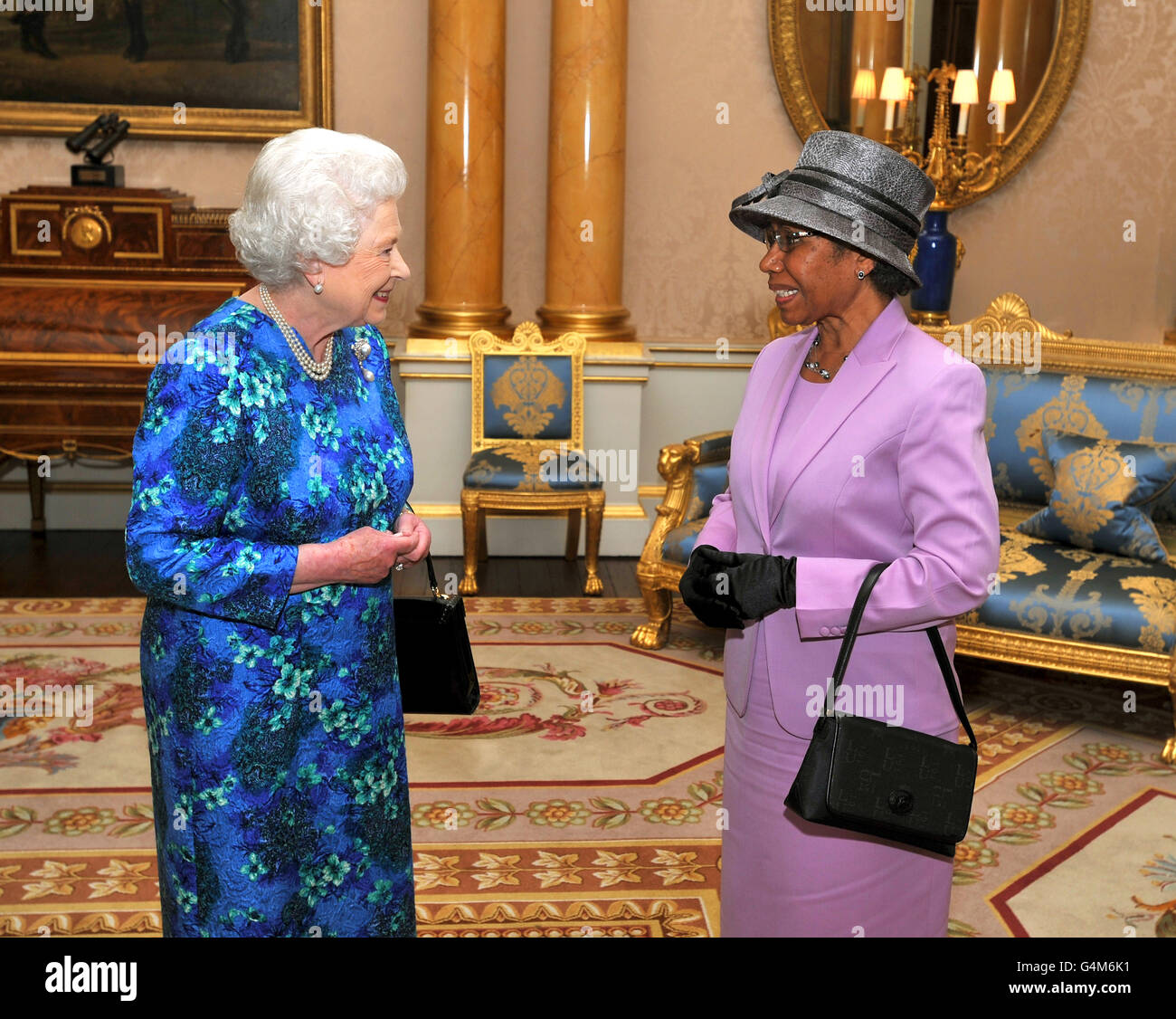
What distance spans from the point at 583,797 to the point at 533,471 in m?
2.52

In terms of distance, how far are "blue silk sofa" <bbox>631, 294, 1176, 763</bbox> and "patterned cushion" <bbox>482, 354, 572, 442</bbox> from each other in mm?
1258

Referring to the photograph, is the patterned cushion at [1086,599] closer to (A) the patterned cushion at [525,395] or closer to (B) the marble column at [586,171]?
(A) the patterned cushion at [525,395]

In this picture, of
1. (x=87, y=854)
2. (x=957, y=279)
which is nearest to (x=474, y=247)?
(x=957, y=279)

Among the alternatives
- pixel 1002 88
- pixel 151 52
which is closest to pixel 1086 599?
pixel 1002 88

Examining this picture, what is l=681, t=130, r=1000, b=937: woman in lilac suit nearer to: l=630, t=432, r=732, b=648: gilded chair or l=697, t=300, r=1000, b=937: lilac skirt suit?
l=697, t=300, r=1000, b=937: lilac skirt suit

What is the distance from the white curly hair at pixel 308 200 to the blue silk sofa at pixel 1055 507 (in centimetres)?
282

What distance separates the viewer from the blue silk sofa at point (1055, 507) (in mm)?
4465

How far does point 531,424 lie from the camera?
21.5 ft

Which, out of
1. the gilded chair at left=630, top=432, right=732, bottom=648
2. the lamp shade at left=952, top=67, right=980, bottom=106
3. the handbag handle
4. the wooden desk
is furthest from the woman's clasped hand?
the lamp shade at left=952, top=67, right=980, bottom=106

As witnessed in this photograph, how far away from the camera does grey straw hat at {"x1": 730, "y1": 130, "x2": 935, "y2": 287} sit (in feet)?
6.56

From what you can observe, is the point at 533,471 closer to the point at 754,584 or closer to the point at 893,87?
the point at 893,87

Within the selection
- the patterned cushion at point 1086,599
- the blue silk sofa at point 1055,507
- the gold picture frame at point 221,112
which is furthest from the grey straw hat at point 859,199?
the gold picture frame at point 221,112

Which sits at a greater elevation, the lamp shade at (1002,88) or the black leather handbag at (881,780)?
the lamp shade at (1002,88)

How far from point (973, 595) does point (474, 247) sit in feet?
16.8
